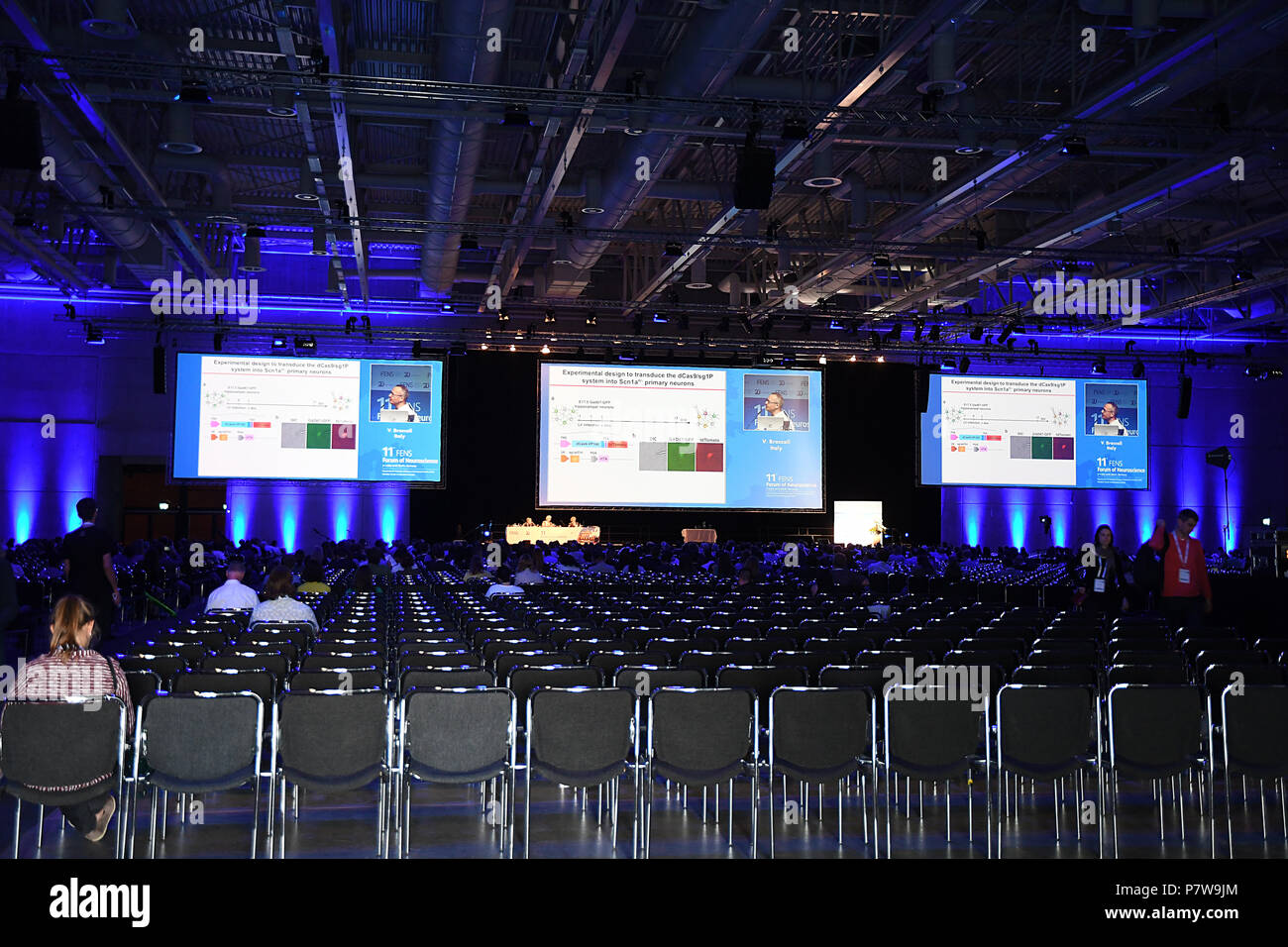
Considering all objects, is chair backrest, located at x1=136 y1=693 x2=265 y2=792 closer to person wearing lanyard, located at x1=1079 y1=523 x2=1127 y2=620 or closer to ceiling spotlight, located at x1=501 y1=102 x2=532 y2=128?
ceiling spotlight, located at x1=501 y1=102 x2=532 y2=128

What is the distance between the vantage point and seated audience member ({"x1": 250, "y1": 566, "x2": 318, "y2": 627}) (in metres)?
8.84

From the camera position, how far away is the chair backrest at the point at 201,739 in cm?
475

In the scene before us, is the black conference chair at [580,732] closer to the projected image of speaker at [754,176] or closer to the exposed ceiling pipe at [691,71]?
the exposed ceiling pipe at [691,71]

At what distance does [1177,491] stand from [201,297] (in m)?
23.0

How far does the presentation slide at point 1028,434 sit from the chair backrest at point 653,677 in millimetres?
19838

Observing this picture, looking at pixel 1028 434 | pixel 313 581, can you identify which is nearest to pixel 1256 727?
pixel 313 581

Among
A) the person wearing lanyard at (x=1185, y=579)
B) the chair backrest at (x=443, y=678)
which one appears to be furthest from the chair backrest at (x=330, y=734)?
the person wearing lanyard at (x=1185, y=579)

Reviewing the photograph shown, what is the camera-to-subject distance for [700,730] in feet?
16.7

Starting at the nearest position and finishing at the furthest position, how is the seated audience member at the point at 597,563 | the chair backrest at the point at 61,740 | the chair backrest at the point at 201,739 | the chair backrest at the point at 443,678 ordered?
1. the chair backrest at the point at 61,740
2. the chair backrest at the point at 201,739
3. the chair backrest at the point at 443,678
4. the seated audience member at the point at 597,563

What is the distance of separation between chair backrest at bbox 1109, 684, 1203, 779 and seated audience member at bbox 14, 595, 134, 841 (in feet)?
14.6

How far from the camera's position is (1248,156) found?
13070 millimetres

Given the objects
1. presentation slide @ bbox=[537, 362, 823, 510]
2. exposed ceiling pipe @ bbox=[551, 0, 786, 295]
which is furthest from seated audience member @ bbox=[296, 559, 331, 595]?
presentation slide @ bbox=[537, 362, 823, 510]
